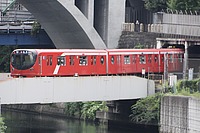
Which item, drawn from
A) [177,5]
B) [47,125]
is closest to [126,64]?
[47,125]

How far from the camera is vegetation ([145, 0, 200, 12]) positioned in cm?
6206

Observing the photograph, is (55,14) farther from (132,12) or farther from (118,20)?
(132,12)

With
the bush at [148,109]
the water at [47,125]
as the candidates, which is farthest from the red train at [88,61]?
the water at [47,125]

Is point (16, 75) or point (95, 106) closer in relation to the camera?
point (16, 75)

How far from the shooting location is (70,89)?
44219mm

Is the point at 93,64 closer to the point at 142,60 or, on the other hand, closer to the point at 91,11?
the point at 142,60

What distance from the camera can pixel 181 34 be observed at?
5759 cm

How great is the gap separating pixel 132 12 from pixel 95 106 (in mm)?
16541

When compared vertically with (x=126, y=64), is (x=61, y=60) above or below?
above

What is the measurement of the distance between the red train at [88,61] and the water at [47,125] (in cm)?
408

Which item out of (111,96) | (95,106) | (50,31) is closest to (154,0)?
(50,31)

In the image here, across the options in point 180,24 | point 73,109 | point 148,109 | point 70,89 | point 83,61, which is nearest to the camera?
point 70,89

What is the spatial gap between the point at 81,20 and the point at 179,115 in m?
19.0

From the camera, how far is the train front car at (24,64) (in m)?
47.2
